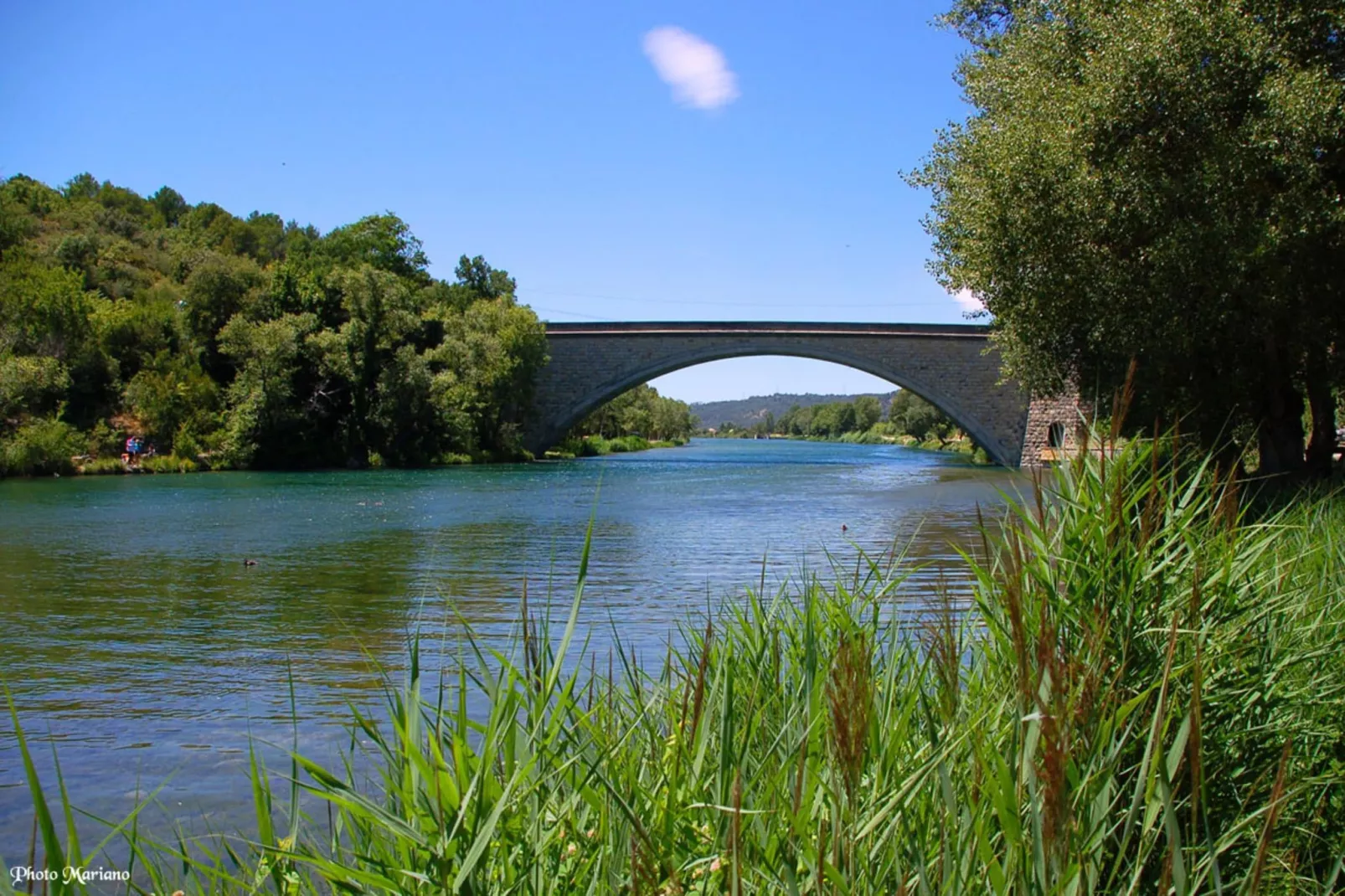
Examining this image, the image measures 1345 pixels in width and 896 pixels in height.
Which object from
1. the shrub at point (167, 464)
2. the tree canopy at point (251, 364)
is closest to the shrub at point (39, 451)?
the tree canopy at point (251, 364)

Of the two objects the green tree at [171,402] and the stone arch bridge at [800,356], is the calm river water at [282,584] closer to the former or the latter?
the green tree at [171,402]

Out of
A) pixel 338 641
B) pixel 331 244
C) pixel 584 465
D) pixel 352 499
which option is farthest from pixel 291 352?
pixel 338 641

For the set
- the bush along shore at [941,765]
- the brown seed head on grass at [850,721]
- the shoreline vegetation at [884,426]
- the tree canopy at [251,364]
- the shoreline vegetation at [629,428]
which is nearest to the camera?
the brown seed head on grass at [850,721]

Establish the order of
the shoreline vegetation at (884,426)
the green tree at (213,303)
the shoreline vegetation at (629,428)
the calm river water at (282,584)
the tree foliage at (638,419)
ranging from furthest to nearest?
1. the shoreline vegetation at (884,426)
2. the tree foliage at (638,419)
3. the shoreline vegetation at (629,428)
4. the green tree at (213,303)
5. the calm river water at (282,584)

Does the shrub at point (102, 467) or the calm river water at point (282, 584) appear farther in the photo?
the shrub at point (102, 467)

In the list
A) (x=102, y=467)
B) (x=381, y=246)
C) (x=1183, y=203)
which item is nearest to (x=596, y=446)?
(x=381, y=246)

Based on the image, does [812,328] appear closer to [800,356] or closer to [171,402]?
[800,356]

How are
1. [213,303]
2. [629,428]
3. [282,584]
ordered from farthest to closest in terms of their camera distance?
[629,428] → [213,303] → [282,584]

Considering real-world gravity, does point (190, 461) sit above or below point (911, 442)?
below

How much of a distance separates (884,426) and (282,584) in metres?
110

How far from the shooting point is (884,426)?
Result: 117 metres

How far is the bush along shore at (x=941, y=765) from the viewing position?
1645mm

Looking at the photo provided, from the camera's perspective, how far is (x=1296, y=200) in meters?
9.67

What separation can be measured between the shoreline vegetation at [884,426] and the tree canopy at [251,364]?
73.0ft
